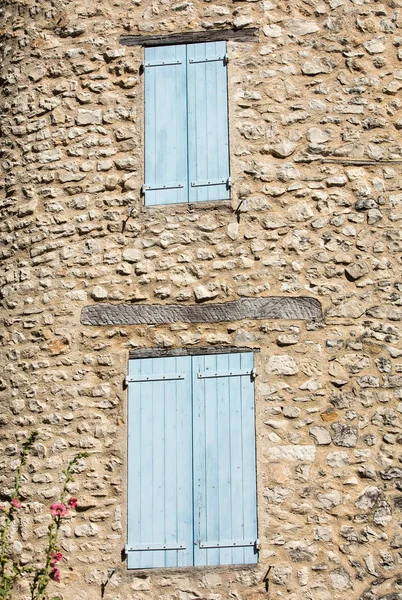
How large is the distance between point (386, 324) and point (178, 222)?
1.87 meters

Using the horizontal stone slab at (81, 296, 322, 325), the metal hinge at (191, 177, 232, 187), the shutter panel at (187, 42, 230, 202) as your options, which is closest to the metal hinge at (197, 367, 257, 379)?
the horizontal stone slab at (81, 296, 322, 325)

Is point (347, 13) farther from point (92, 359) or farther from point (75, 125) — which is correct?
point (92, 359)

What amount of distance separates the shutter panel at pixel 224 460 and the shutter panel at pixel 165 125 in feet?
4.90

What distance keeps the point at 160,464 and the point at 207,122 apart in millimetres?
2911

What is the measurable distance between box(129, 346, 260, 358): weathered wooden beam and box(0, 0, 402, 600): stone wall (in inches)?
2.0

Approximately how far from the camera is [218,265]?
28.2ft

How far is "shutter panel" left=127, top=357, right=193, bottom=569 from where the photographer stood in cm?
802

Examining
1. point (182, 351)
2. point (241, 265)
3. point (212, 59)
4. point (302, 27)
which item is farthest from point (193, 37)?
point (182, 351)

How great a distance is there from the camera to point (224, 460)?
8156 mm

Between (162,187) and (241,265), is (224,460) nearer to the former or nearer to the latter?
(241,265)

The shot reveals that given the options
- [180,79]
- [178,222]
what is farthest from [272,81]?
[178,222]

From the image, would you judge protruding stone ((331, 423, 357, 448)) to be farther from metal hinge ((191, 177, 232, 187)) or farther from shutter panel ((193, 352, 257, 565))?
metal hinge ((191, 177, 232, 187))

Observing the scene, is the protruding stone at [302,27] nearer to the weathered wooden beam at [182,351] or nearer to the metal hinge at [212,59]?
the metal hinge at [212,59]

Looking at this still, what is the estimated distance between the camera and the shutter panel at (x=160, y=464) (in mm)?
8023
